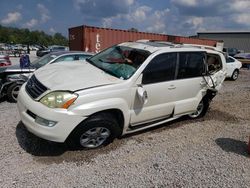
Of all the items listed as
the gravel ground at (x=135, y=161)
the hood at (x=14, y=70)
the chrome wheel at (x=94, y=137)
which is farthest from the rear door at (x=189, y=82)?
the hood at (x=14, y=70)

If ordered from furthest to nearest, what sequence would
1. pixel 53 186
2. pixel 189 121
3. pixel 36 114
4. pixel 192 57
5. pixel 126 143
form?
pixel 189 121 < pixel 192 57 < pixel 126 143 < pixel 36 114 < pixel 53 186

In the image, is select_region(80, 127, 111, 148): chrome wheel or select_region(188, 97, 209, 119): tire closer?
select_region(80, 127, 111, 148): chrome wheel

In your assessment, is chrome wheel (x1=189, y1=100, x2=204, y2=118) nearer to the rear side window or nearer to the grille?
the rear side window

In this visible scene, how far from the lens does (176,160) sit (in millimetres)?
3613

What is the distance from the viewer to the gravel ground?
300cm

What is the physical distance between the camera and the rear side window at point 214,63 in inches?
214

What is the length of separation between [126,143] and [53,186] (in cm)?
154

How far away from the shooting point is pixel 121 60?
14.0 ft

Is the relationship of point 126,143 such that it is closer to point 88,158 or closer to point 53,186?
point 88,158

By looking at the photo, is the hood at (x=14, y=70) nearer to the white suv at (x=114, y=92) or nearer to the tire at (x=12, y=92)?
the tire at (x=12, y=92)

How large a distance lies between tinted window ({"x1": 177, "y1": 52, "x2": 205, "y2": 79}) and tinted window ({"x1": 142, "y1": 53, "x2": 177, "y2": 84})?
0.20 metres

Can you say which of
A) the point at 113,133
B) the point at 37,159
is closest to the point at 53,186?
the point at 37,159

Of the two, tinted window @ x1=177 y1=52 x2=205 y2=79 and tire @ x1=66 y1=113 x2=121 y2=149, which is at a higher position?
tinted window @ x1=177 y1=52 x2=205 y2=79

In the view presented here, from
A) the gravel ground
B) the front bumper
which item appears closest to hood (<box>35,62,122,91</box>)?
the front bumper
